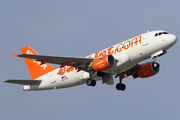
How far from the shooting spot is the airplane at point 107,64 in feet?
124

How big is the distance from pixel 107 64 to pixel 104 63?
39cm

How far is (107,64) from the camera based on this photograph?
3822cm

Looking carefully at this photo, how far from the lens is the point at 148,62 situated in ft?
145

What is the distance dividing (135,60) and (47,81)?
12.9 meters

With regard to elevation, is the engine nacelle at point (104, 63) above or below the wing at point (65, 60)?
below

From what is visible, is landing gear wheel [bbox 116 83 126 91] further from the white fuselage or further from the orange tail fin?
the orange tail fin

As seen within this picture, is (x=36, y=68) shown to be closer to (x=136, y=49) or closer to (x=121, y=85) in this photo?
(x=121, y=85)

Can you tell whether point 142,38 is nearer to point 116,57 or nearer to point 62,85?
point 116,57

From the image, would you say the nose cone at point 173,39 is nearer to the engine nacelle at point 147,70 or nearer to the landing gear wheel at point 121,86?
the engine nacelle at point 147,70

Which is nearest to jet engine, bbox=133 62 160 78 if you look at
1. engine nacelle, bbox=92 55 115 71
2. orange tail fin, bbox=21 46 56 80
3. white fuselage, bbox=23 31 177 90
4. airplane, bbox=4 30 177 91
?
airplane, bbox=4 30 177 91

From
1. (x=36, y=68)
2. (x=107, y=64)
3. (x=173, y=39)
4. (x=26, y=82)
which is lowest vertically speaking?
(x=107, y=64)

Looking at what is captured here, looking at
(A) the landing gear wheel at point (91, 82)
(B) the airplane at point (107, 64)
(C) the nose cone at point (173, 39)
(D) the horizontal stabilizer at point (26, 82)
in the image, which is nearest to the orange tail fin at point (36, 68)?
(B) the airplane at point (107, 64)

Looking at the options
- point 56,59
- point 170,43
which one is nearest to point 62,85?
point 56,59

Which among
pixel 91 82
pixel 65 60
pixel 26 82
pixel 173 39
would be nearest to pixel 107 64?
pixel 91 82
